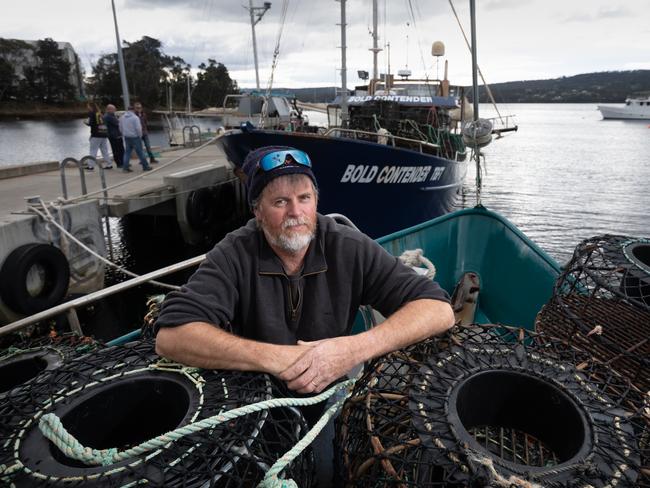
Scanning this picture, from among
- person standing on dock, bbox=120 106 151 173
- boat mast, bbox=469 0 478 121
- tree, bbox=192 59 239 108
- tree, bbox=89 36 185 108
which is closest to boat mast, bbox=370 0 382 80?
person standing on dock, bbox=120 106 151 173

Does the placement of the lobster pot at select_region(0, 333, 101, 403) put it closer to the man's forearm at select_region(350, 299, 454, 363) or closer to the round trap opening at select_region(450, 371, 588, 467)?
the man's forearm at select_region(350, 299, 454, 363)

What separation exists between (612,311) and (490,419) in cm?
146

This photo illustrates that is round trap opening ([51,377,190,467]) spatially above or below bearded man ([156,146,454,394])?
below

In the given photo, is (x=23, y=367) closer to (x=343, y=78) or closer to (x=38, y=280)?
(x=38, y=280)

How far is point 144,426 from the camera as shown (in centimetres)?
160

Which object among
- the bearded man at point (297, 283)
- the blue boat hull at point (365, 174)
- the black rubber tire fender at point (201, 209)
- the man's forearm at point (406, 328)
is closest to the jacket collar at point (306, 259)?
the bearded man at point (297, 283)

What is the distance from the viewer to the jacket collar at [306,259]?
181cm

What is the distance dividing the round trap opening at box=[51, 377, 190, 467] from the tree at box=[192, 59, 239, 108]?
61.4 m

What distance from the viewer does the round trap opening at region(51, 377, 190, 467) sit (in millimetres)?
1410

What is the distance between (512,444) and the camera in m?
1.59

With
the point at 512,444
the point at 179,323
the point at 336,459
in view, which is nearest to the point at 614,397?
the point at 512,444

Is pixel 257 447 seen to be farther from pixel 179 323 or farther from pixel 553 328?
pixel 553 328

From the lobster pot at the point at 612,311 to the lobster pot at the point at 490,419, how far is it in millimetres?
661

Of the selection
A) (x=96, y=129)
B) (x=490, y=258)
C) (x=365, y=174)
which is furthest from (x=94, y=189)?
(x=490, y=258)
